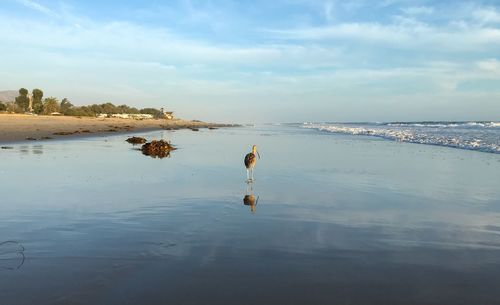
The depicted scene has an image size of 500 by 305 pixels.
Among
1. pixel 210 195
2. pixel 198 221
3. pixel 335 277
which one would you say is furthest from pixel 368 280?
pixel 210 195

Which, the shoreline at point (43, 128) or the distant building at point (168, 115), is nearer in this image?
the shoreline at point (43, 128)

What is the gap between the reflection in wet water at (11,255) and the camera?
14.3 ft

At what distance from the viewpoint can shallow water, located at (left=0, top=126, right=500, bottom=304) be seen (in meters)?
3.87

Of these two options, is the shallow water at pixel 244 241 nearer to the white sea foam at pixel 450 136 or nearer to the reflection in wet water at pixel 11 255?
the reflection in wet water at pixel 11 255

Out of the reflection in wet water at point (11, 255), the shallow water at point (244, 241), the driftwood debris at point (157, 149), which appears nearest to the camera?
the shallow water at point (244, 241)

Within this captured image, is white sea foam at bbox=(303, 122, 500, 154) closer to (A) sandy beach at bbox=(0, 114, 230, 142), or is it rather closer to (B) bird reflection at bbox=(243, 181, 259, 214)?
(B) bird reflection at bbox=(243, 181, 259, 214)

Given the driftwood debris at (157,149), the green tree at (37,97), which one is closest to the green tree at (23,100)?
the green tree at (37,97)

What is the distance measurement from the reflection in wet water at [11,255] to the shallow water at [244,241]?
2 centimetres

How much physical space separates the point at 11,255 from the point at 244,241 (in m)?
2.76

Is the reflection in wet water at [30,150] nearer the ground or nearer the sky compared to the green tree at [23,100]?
nearer the ground

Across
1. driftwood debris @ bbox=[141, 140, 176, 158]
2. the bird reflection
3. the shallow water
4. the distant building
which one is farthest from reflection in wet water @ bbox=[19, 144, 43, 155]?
the distant building

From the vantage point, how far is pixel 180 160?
1631 centimetres

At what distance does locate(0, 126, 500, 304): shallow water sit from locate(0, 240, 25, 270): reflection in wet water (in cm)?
2

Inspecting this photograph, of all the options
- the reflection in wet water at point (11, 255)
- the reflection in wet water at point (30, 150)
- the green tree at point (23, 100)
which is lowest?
the reflection in wet water at point (11, 255)
